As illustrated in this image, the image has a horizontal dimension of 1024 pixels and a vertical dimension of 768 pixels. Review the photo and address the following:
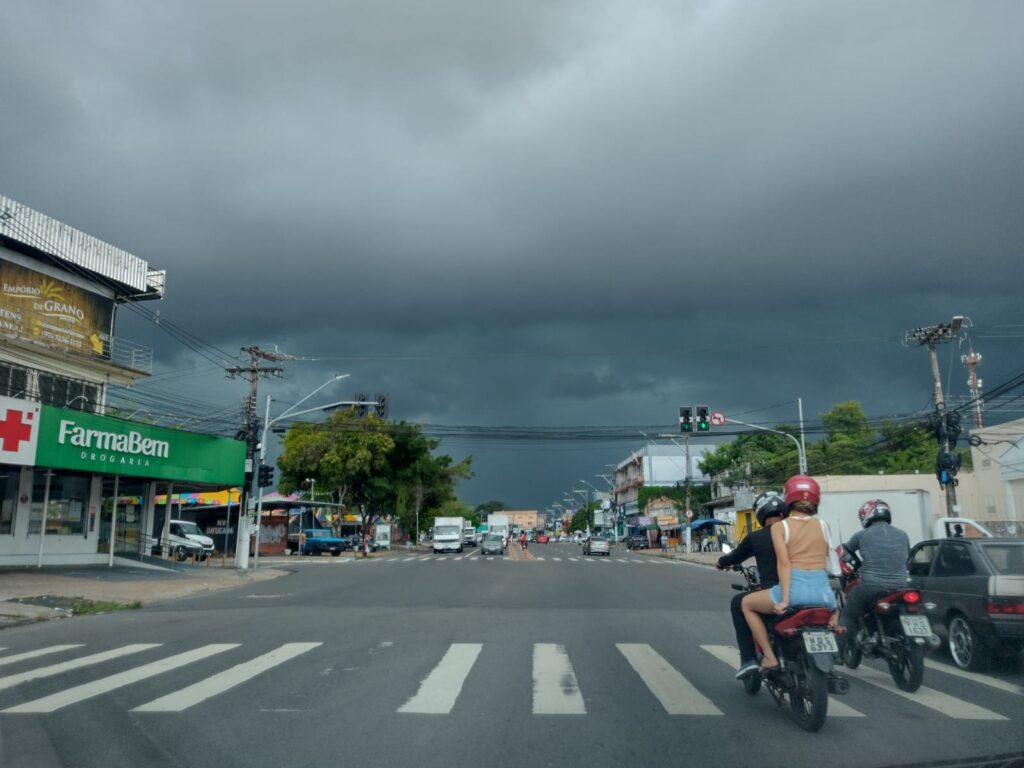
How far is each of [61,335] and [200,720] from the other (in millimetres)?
26642

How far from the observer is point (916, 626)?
7953 millimetres

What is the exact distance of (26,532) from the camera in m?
26.7

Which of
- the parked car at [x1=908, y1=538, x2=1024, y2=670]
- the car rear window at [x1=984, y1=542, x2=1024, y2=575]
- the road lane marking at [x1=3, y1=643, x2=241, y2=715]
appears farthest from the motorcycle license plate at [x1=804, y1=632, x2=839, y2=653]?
the road lane marking at [x1=3, y1=643, x2=241, y2=715]

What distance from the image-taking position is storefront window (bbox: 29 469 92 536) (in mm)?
27156

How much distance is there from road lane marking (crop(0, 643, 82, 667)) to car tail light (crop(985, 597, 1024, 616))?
36.8 feet

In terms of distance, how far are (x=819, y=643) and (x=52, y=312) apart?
1165 inches

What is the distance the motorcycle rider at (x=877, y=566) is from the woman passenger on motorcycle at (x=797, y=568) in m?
1.82

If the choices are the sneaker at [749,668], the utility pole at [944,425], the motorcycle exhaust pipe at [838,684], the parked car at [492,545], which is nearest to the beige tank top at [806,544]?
the motorcycle exhaust pipe at [838,684]

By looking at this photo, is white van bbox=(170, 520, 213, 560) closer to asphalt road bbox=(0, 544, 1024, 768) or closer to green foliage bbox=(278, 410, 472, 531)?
green foliage bbox=(278, 410, 472, 531)

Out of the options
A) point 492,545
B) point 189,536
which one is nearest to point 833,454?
point 492,545

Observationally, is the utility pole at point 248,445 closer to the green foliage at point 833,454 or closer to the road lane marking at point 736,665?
the road lane marking at point 736,665

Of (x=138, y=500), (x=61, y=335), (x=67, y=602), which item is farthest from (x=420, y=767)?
(x=138, y=500)

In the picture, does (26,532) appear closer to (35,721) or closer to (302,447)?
(35,721)

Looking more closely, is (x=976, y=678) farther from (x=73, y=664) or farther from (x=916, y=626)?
(x=73, y=664)
